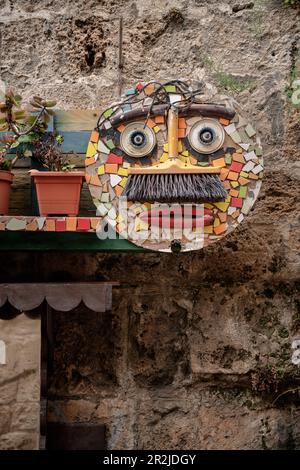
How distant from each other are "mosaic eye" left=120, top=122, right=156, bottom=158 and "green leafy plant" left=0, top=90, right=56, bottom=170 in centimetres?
24

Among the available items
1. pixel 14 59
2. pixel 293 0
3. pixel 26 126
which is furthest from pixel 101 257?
pixel 293 0

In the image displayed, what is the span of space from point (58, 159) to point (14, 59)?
21.2 inches

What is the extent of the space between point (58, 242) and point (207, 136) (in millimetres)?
506

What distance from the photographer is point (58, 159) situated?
1.72 meters

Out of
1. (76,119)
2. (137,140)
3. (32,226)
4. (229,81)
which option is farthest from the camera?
(229,81)

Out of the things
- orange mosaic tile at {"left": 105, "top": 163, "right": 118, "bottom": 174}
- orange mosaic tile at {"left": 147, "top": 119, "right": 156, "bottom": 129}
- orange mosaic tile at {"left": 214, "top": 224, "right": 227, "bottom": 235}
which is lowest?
orange mosaic tile at {"left": 214, "top": 224, "right": 227, "bottom": 235}

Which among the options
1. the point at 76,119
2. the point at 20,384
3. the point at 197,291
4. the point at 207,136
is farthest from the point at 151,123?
the point at 20,384

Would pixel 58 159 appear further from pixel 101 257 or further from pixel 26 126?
pixel 101 257

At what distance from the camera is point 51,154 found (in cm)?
172

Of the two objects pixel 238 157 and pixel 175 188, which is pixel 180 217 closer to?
pixel 175 188

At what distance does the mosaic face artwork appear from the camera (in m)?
1.65

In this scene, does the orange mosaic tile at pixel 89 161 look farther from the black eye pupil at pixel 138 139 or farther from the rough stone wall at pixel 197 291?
the rough stone wall at pixel 197 291

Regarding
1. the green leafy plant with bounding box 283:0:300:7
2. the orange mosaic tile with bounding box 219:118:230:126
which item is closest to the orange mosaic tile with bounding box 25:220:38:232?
the orange mosaic tile with bounding box 219:118:230:126

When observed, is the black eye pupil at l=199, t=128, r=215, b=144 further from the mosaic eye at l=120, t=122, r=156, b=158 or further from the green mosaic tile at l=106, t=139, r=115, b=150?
the green mosaic tile at l=106, t=139, r=115, b=150
